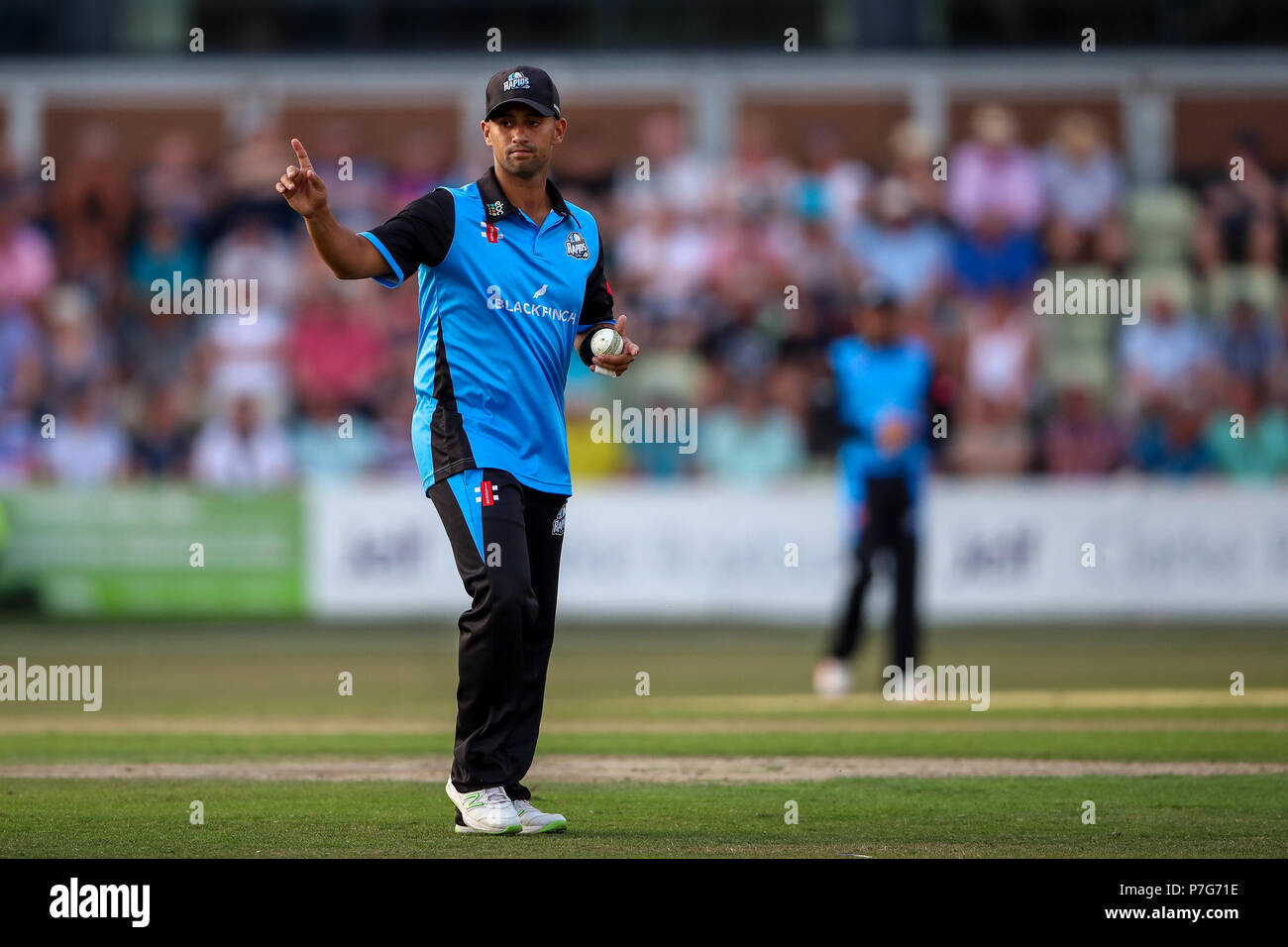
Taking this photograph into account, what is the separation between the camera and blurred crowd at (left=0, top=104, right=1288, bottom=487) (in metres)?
22.0

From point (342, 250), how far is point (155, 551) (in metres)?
14.3

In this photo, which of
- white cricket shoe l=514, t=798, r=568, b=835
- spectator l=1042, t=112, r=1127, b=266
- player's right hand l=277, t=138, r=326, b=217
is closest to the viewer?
player's right hand l=277, t=138, r=326, b=217

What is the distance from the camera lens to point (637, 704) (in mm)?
13789

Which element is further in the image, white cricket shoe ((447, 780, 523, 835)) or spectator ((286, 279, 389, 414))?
spectator ((286, 279, 389, 414))

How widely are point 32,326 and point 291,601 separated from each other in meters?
5.16

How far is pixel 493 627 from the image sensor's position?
7.79 m

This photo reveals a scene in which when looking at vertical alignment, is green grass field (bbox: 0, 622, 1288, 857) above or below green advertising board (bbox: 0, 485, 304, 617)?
below

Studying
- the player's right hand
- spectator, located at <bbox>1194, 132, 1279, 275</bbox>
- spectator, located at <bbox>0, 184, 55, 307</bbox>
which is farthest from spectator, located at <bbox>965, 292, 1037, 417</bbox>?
the player's right hand

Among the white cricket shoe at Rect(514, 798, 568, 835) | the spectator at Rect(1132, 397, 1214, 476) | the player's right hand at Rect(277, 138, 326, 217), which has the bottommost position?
the white cricket shoe at Rect(514, 798, 568, 835)

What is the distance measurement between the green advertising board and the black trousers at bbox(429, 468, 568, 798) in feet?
43.5

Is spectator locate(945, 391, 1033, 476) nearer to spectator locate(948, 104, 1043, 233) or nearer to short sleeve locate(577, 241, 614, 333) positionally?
spectator locate(948, 104, 1043, 233)

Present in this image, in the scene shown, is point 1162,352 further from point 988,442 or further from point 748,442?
point 748,442

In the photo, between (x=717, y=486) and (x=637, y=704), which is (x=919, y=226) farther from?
(x=637, y=704)

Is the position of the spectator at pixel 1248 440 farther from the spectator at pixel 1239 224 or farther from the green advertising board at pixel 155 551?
the green advertising board at pixel 155 551
